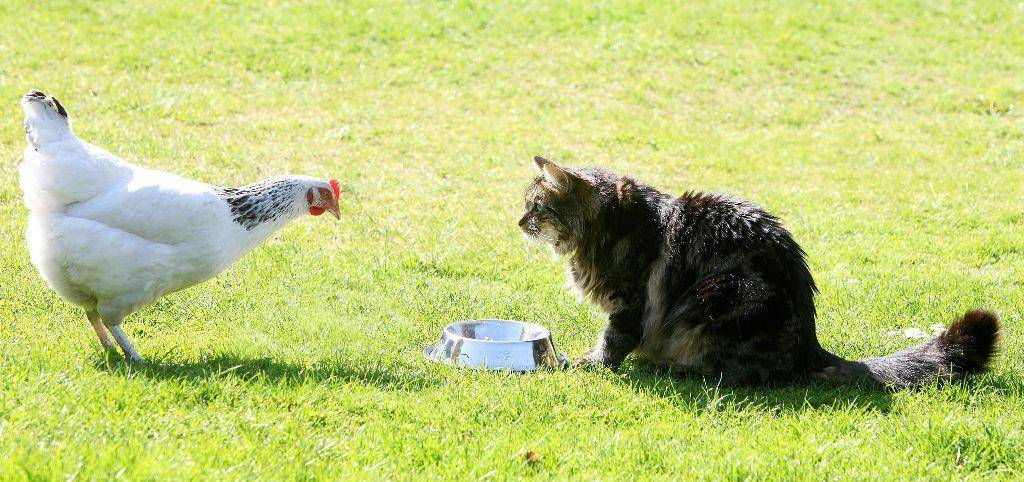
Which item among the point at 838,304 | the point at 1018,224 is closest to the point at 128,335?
the point at 838,304

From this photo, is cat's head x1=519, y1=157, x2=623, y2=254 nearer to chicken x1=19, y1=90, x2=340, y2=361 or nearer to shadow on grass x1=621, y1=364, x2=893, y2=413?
shadow on grass x1=621, y1=364, x2=893, y2=413

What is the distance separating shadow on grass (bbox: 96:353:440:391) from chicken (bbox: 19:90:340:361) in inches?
8.3

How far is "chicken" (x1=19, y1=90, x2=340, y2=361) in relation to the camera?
466 centimetres

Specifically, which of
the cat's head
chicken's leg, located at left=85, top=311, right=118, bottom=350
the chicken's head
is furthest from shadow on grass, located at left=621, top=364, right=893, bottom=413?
chicken's leg, located at left=85, top=311, right=118, bottom=350

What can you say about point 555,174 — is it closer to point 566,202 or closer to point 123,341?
point 566,202

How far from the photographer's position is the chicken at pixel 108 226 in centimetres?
466

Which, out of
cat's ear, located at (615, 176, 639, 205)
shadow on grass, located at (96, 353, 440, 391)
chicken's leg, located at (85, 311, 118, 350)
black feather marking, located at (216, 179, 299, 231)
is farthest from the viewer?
cat's ear, located at (615, 176, 639, 205)

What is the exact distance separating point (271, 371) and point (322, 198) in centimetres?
129

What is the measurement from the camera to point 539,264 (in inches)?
283

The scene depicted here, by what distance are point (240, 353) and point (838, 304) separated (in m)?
4.04

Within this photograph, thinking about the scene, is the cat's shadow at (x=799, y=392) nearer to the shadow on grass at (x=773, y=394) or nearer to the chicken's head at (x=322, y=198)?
the shadow on grass at (x=773, y=394)

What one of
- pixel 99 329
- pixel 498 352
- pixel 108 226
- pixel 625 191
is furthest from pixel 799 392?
pixel 99 329

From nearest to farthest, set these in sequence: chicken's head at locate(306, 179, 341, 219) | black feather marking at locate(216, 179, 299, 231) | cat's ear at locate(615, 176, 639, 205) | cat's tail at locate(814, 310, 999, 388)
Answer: cat's tail at locate(814, 310, 999, 388) → black feather marking at locate(216, 179, 299, 231) → cat's ear at locate(615, 176, 639, 205) → chicken's head at locate(306, 179, 341, 219)

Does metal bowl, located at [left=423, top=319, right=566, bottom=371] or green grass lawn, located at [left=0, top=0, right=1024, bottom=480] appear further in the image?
metal bowl, located at [left=423, top=319, right=566, bottom=371]
